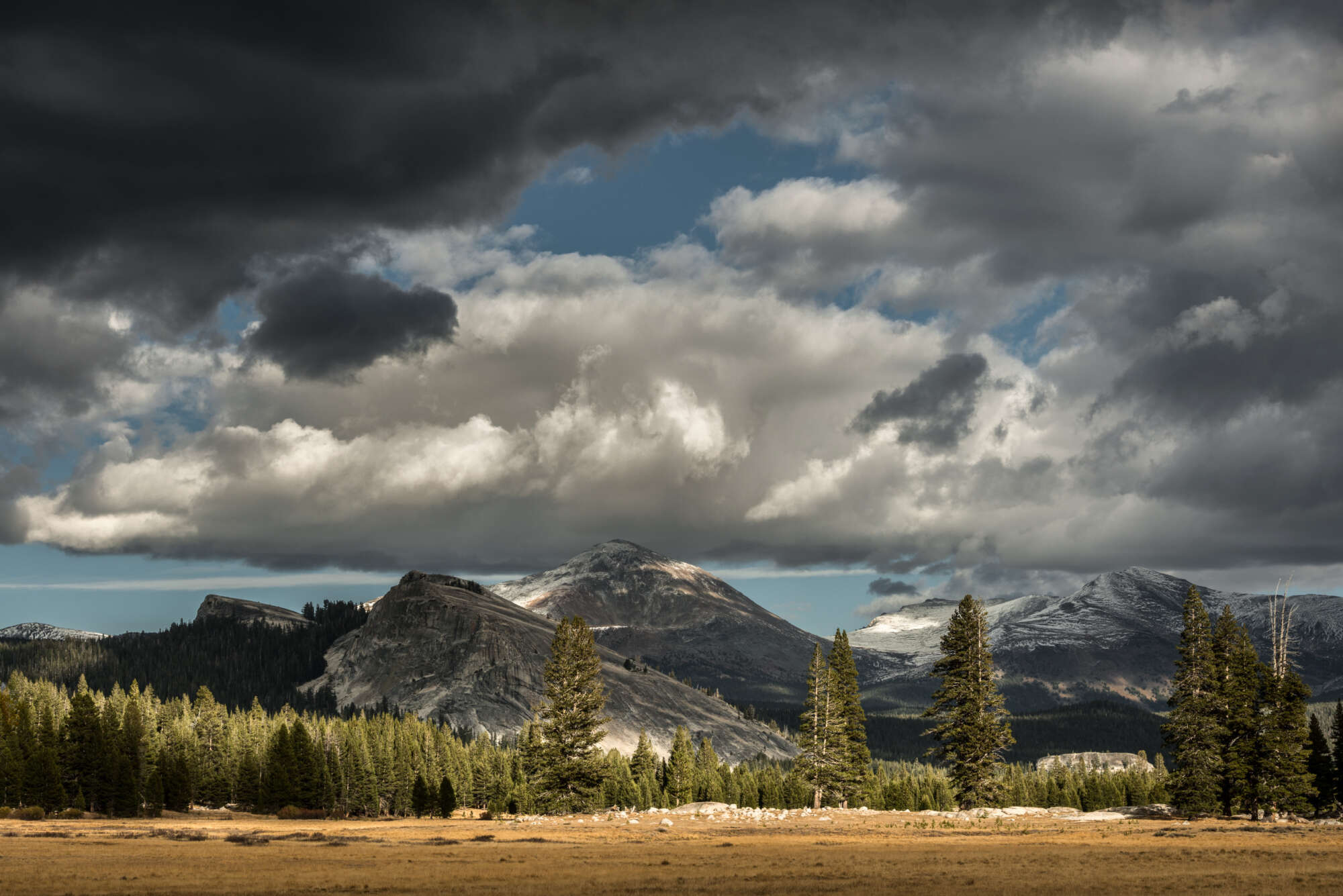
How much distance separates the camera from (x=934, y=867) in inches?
1821

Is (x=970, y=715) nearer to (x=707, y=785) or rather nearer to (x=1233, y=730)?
(x=1233, y=730)

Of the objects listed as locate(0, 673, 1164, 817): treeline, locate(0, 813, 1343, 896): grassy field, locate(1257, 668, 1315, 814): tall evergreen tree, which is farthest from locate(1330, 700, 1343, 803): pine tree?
locate(0, 813, 1343, 896): grassy field

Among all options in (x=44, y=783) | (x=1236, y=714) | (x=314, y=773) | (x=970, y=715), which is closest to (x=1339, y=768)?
(x=1236, y=714)

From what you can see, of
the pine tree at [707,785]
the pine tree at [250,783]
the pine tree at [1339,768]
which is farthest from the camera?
the pine tree at [707,785]

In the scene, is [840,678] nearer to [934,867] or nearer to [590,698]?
[590,698]

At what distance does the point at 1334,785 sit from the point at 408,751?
126284 millimetres

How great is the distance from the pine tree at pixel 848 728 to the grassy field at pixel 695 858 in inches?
897

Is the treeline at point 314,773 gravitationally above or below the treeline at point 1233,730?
below

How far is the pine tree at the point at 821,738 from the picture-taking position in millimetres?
100688

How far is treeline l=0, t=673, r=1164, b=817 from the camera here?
12131 cm

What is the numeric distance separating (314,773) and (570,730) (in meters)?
76.1

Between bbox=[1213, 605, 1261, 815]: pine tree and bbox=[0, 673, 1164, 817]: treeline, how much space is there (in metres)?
34.4

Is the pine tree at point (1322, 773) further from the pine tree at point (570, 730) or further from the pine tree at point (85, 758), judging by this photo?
the pine tree at point (85, 758)

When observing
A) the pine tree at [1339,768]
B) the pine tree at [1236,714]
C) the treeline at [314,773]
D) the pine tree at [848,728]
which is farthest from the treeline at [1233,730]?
the treeline at [314,773]
